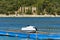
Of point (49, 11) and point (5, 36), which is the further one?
point (49, 11)

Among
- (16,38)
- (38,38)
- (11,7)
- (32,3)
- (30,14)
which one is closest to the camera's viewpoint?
(38,38)

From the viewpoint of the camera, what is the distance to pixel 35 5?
183m

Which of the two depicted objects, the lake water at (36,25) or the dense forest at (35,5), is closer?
the lake water at (36,25)

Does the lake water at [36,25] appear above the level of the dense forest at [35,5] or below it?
above

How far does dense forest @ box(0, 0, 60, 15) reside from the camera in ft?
553

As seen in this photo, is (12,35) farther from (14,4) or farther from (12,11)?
(14,4)

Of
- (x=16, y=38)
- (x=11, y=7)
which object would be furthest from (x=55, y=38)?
(x=11, y=7)

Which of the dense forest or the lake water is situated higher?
the lake water

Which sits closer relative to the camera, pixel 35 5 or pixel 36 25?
pixel 36 25

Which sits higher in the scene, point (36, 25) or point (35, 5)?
point (36, 25)

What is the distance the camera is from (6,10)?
572 ft

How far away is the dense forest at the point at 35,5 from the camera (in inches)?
6639

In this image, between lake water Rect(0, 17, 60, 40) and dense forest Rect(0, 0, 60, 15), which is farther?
dense forest Rect(0, 0, 60, 15)

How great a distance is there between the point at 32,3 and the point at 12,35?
512 ft
